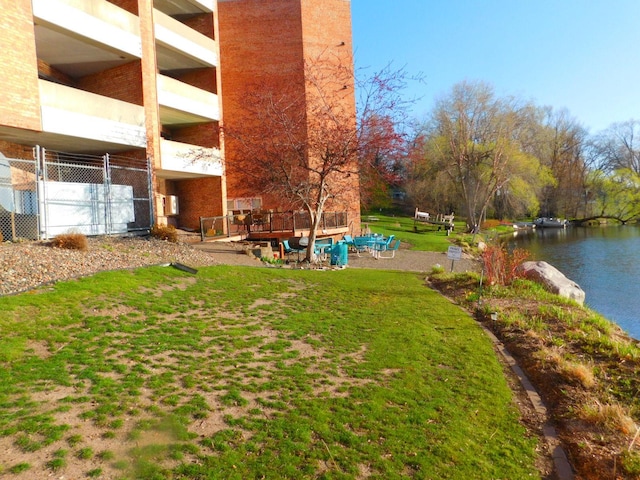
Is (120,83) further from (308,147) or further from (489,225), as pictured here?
(489,225)

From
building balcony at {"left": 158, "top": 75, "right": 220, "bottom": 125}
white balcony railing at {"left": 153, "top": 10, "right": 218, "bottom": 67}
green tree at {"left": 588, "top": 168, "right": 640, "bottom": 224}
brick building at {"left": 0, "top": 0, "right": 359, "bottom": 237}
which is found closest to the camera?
brick building at {"left": 0, "top": 0, "right": 359, "bottom": 237}

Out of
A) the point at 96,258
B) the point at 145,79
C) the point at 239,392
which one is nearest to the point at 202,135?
the point at 145,79

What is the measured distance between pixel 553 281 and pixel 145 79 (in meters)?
18.0

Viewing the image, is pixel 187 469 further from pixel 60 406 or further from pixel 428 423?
pixel 428 423

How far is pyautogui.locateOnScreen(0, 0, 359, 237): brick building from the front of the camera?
1470cm

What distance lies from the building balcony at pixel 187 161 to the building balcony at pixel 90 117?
5.46ft

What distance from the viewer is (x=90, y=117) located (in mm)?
16891

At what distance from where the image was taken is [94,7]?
17.0 meters

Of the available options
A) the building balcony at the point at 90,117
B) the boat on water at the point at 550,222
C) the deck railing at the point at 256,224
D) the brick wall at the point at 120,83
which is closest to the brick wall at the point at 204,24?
the brick wall at the point at 120,83

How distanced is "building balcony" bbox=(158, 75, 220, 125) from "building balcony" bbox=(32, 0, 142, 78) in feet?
6.92

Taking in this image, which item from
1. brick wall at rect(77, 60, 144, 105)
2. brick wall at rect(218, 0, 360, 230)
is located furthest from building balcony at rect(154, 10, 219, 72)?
brick wall at rect(218, 0, 360, 230)

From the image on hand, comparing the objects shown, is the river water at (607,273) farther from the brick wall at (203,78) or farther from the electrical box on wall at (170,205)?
the brick wall at (203,78)

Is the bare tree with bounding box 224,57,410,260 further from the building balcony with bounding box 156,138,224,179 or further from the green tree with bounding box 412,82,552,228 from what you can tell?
the green tree with bounding box 412,82,552,228

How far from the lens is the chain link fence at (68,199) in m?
12.6
